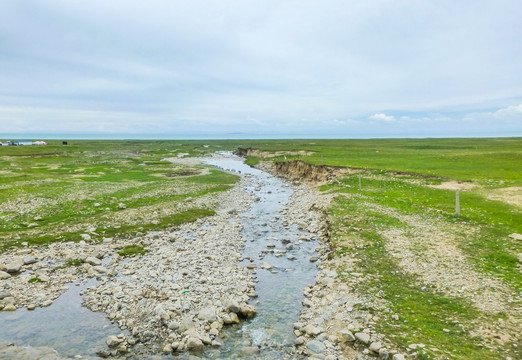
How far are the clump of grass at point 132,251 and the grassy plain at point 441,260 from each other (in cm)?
1454

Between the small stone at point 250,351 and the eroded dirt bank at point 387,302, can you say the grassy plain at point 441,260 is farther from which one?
the small stone at point 250,351

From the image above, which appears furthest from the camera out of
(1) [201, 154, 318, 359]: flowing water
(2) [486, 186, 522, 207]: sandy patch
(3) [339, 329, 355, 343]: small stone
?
(2) [486, 186, 522, 207]: sandy patch

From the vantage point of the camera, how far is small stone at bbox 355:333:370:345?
12.1 meters

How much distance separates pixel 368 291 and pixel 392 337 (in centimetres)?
367

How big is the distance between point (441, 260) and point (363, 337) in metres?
9.62

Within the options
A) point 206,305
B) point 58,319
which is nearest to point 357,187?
point 206,305

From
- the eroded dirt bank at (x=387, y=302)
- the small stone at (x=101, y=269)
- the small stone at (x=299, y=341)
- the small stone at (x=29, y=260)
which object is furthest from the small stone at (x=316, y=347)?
the small stone at (x=29, y=260)

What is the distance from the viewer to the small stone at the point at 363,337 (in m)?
12.1

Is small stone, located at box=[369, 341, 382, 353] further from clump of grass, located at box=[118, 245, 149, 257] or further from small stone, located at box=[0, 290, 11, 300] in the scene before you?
small stone, located at box=[0, 290, 11, 300]

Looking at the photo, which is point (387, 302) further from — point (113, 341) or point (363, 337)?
point (113, 341)

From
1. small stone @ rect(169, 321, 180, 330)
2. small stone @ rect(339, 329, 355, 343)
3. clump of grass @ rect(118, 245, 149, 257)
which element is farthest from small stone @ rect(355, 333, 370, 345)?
clump of grass @ rect(118, 245, 149, 257)

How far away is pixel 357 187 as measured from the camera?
4425 cm

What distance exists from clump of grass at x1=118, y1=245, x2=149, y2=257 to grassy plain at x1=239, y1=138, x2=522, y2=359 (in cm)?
1454

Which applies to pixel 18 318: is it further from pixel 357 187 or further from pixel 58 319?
pixel 357 187
